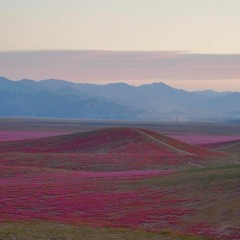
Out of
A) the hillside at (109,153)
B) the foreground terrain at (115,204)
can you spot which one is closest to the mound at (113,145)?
the hillside at (109,153)

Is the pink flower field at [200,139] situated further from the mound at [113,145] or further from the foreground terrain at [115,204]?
the foreground terrain at [115,204]

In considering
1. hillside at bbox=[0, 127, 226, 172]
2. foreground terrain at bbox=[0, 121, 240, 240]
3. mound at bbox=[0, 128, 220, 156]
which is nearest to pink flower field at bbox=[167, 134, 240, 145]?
mound at bbox=[0, 128, 220, 156]

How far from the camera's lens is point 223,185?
41.4 meters

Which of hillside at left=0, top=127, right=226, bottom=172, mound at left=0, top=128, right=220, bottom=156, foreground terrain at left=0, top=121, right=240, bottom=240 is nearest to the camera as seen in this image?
foreground terrain at left=0, top=121, right=240, bottom=240

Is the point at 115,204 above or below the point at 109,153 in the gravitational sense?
below

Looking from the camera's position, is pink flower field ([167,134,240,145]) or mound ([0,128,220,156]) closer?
mound ([0,128,220,156])

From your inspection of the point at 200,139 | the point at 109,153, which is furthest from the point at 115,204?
the point at 200,139

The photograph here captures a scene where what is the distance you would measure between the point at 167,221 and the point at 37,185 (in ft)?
58.1

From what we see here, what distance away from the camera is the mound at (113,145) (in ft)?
295

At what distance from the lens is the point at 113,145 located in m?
92.1

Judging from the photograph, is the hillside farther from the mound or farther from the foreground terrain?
the foreground terrain

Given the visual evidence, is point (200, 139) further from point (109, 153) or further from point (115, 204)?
point (115, 204)

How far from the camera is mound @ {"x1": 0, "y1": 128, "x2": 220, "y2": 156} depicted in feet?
295

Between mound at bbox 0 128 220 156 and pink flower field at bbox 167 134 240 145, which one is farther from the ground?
mound at bbox 0 128 220 156
